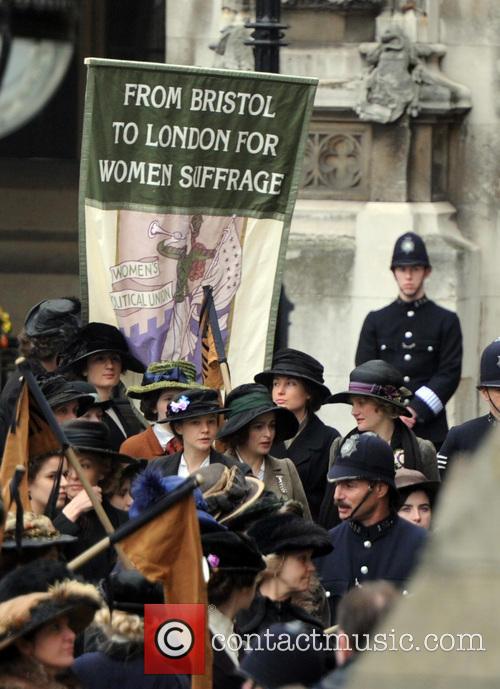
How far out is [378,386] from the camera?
7910 millimetres

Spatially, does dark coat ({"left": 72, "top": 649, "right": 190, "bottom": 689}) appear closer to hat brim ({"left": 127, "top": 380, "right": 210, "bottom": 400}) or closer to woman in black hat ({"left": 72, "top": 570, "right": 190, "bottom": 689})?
woman in black hat ({"left": 72, "top": 570, "right": 190, "bottom": 689})

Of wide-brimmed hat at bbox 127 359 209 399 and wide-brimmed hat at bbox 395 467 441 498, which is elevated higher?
wide-brimmed hat at bbox 127 359 209 399

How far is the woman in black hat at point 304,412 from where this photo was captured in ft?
25.8

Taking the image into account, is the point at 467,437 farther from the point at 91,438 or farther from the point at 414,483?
the point at 91,438

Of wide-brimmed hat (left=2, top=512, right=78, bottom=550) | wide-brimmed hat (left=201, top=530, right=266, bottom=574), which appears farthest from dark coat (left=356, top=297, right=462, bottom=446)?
wide-brimmed hat (left=201, top=530, right=266, bottom=574)

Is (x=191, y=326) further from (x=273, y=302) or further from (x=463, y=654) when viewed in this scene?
(x=463, y=654)

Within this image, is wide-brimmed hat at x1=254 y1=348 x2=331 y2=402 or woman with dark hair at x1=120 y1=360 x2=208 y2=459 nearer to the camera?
woman with dark hair at x1=120 y1=360 x2=208 y2=459

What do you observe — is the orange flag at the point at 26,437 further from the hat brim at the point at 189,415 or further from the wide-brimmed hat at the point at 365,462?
the hat brim at the point at 189,415

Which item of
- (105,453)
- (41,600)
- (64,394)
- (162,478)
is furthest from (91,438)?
(41,600)

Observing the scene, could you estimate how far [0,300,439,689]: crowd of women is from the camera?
12.9 feet

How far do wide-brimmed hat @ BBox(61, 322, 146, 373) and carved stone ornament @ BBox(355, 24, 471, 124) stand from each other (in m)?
3.89

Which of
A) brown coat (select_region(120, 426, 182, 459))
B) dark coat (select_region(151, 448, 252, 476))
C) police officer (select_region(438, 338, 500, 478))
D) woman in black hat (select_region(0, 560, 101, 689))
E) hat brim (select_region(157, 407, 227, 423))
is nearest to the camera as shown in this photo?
woman in black hat (select_region(0, 560, 101, 689))

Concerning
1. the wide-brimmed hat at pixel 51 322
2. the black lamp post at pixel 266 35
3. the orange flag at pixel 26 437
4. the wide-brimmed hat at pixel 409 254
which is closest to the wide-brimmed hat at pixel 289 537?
the orange flag at pixel 26 437

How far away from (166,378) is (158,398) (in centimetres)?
9
